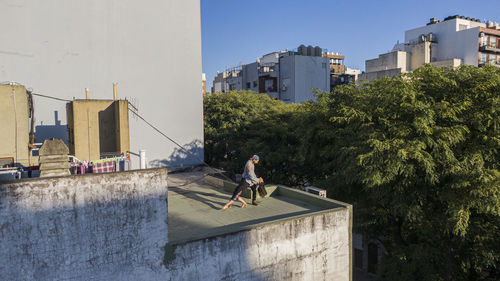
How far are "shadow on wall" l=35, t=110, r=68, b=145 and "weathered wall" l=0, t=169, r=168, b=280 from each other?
1279 cm

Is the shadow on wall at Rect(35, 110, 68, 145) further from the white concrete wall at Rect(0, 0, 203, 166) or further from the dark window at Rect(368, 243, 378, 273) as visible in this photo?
the dark window at Rect(368, 243, 378, 273)

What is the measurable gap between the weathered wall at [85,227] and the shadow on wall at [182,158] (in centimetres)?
1415

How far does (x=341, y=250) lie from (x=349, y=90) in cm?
787

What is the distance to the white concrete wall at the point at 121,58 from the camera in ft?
57.7

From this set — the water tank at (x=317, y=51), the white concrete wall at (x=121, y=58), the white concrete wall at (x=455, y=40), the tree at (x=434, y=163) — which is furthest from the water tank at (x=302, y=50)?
the tree at (x=434, y=163)

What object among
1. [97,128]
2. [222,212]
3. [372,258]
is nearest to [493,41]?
[372,258]

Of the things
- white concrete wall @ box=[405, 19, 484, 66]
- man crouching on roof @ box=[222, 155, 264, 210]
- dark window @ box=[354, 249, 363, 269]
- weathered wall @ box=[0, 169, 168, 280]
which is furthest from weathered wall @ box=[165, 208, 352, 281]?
white concrete wall @ box=[405, 19, 484, 66]

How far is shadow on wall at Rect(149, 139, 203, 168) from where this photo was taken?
21.9m

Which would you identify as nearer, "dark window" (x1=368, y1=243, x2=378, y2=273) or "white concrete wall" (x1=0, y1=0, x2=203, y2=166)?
Answer: "white concrete wall" (x1=0, y1=0, x2=203, y2=166)

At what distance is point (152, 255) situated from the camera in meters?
7.63

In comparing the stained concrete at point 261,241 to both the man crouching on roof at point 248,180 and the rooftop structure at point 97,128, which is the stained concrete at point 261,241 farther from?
the rooftop structure at point 97,128

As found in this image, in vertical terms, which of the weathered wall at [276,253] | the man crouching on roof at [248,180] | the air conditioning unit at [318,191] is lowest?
the weathered wall at [276,253]

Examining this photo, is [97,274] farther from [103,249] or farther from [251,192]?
[251,192]

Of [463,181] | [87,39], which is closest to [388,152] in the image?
[463,181]
